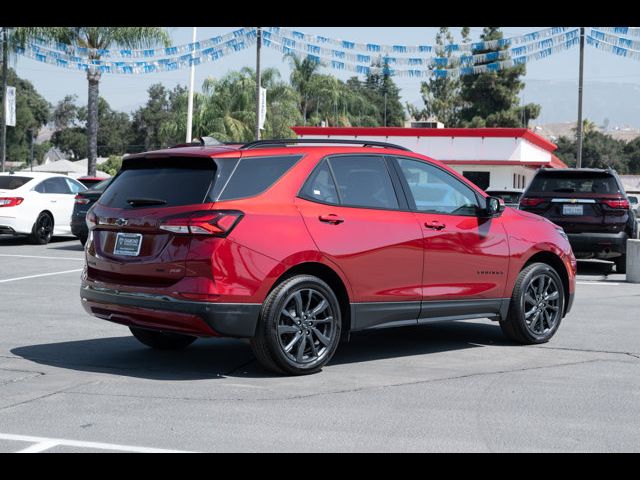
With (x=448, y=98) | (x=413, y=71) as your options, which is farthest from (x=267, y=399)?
(x=448, y=98)

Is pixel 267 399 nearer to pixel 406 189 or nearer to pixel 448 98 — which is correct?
pixel 406 189

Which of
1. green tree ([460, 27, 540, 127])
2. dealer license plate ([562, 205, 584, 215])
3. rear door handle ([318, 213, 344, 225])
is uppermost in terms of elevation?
green tree ([460, 27, 540, 127])

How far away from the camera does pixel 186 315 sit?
7066 mm

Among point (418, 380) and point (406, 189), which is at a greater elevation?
point (406, 189)

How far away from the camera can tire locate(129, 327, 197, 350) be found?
862 centimetres

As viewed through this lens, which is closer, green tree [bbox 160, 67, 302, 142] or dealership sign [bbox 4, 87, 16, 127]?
dealership sign [bbox 4, 87, 16, 127]

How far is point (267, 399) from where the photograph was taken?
6.65m

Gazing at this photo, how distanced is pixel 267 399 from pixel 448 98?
91751 millimetres

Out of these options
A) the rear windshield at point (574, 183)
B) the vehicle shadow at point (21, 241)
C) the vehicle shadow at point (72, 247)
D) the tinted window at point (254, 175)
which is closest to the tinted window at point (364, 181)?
the tinted window at point (254, 175)

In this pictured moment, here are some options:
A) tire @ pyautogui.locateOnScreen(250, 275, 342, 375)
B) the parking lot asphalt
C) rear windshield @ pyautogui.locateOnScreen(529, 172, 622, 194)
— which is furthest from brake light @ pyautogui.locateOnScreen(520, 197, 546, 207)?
tire @ pyautogui.locateOnScreen(250, 275, 342, 375)

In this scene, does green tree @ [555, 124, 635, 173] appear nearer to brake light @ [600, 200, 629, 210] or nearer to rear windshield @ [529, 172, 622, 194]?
rear windshield @ [529, 172, 622, 194]

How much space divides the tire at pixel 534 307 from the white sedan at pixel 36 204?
13.7 meters

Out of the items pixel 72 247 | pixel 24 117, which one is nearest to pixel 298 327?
pixel 72 247

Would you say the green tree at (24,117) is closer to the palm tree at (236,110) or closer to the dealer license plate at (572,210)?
the palm tree at (236,110)
